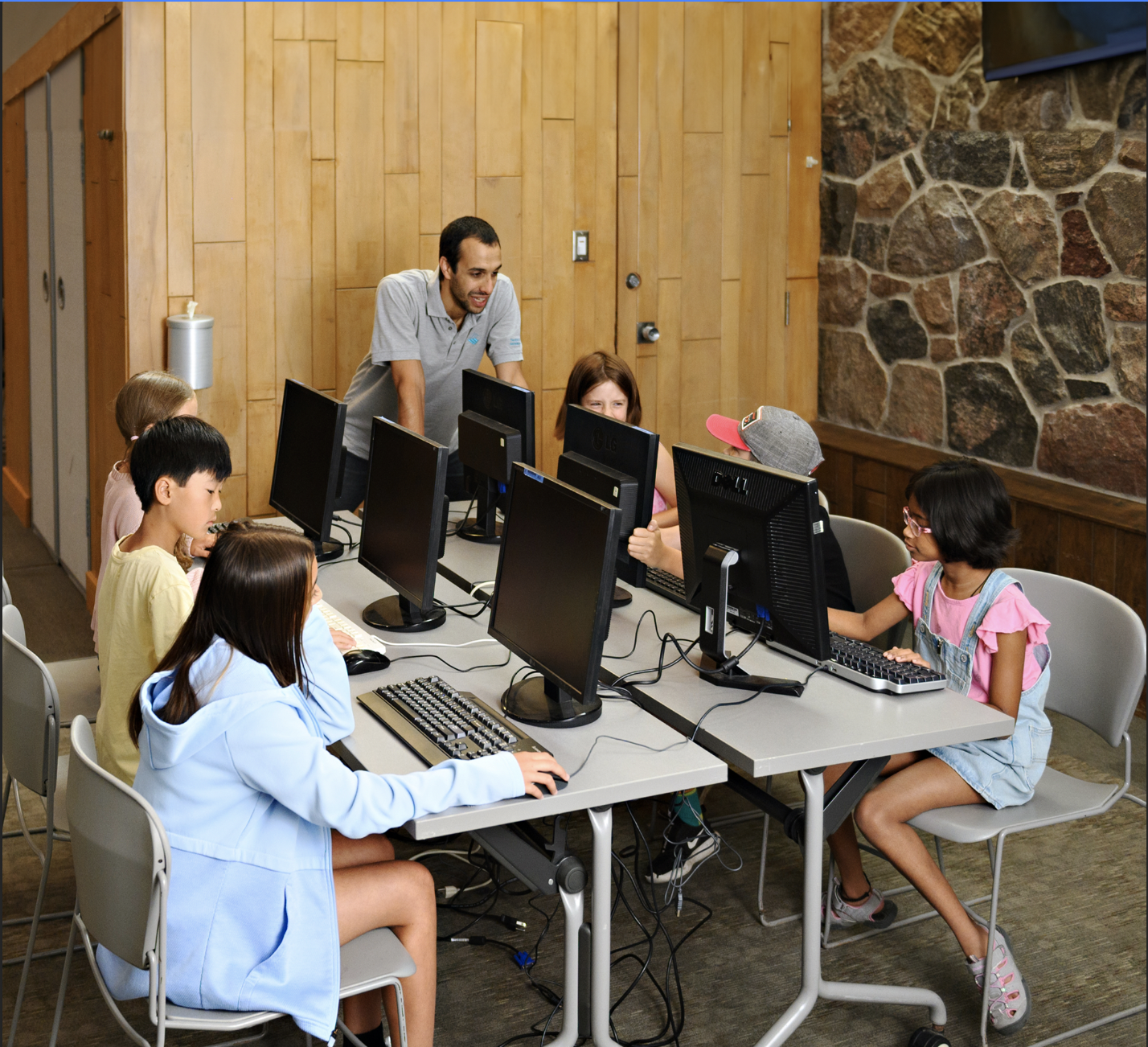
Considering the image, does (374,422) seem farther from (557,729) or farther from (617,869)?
(617,869)

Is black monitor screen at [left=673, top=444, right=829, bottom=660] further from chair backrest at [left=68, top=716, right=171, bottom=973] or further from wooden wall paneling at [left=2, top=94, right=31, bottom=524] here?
wooden wall paneling at [left=2, top=94, right=31, bottom=524]

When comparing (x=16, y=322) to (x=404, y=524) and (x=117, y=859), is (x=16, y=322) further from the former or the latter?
(x=117, y=859)

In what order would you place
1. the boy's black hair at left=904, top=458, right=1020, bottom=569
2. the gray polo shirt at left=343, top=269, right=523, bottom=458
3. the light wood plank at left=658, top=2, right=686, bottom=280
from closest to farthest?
the boy's black hair at left=904, top=458, right=1020, bottom=569 < the gray polo shirt at left=343, top=269, right=523, bottom=458 < the light wood plank at left=658, top=2, right=686, bottom=280

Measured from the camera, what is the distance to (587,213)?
495cm

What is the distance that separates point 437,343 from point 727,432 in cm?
134

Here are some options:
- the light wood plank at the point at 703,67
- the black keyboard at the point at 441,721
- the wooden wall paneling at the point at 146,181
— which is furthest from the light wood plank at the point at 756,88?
the black keyboard at the point at 441,721

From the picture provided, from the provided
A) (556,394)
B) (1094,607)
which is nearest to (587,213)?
(556,394)

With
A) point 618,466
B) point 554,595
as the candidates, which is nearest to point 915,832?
point 554,595

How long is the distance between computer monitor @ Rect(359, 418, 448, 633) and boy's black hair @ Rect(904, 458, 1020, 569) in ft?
3.24

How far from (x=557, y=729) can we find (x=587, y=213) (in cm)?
314

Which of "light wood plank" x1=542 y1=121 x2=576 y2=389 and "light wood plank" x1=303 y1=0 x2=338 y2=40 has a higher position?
"light wood plank" x1=303 y1=0 x2=338 y2=40

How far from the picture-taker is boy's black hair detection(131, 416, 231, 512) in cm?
247

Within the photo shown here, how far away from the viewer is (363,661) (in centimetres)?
253

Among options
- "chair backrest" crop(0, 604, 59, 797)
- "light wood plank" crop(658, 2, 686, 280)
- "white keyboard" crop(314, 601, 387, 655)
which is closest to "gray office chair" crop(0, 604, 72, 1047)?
"chair backrest" crop(0, 604, 59, 797)
